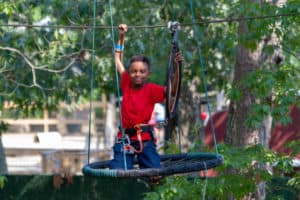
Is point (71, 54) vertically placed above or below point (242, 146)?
above

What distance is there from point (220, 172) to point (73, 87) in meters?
3.58

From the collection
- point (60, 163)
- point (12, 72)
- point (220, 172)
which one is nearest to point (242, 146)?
point (220, 172)

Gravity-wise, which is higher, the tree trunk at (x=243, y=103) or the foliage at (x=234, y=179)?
the tree trunk at (x=243, y=103)

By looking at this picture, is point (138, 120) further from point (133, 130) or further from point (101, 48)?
point (101, 48)

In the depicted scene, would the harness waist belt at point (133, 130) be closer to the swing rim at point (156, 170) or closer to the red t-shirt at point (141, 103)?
the red t-shirt at point (141, 103)

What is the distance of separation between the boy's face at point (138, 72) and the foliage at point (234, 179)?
2414 millimetres

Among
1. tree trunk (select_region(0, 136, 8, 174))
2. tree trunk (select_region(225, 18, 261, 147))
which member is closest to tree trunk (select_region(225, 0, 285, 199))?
tree trunk (select_region(225, 18, 261, 147))

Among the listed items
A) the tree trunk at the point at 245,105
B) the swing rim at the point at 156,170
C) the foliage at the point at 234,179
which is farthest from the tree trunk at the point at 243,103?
the swing rim at the point at 156,170

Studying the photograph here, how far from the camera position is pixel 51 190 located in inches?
531

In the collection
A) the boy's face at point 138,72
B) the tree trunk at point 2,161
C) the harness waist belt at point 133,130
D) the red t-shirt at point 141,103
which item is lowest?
the tree trunk at point 2,161

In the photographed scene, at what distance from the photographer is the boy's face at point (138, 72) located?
688 cm

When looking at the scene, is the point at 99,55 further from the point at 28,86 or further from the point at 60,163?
the point at 60,163

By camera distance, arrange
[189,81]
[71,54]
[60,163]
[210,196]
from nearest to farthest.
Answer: [210,196] → [71,54] → [189,81] → [60,163]

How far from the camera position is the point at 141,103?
7.01 metres
